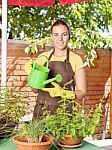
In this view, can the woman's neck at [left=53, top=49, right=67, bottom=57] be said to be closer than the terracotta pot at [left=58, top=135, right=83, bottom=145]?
No

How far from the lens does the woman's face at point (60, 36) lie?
213 cm

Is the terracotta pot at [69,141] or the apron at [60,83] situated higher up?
the apron at [60,83]

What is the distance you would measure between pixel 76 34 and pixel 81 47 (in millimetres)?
215

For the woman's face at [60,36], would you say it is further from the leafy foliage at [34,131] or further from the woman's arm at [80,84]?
the leafy foliage at [34,131]

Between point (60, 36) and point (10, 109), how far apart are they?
2.06 feet

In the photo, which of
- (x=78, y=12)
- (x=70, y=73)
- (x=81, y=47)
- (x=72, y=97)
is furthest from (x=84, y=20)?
(x=72, y=97)

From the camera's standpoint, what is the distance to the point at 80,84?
6.84 feet

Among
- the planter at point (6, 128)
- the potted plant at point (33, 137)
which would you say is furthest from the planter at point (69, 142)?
the planter at point (6, 128)

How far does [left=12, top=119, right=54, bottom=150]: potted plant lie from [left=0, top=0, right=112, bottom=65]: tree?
3039mm

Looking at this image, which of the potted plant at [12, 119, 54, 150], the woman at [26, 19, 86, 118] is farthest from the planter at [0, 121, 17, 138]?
the woman at [26, 19, 86, 118]

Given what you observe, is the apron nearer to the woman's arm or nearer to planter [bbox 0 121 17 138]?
the woman's arm

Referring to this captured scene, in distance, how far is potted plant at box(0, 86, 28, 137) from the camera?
172 cm

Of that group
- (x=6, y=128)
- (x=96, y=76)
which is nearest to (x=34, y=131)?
(x=6, y=128)

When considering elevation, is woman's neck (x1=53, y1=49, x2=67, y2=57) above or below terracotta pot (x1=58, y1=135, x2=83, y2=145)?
above
